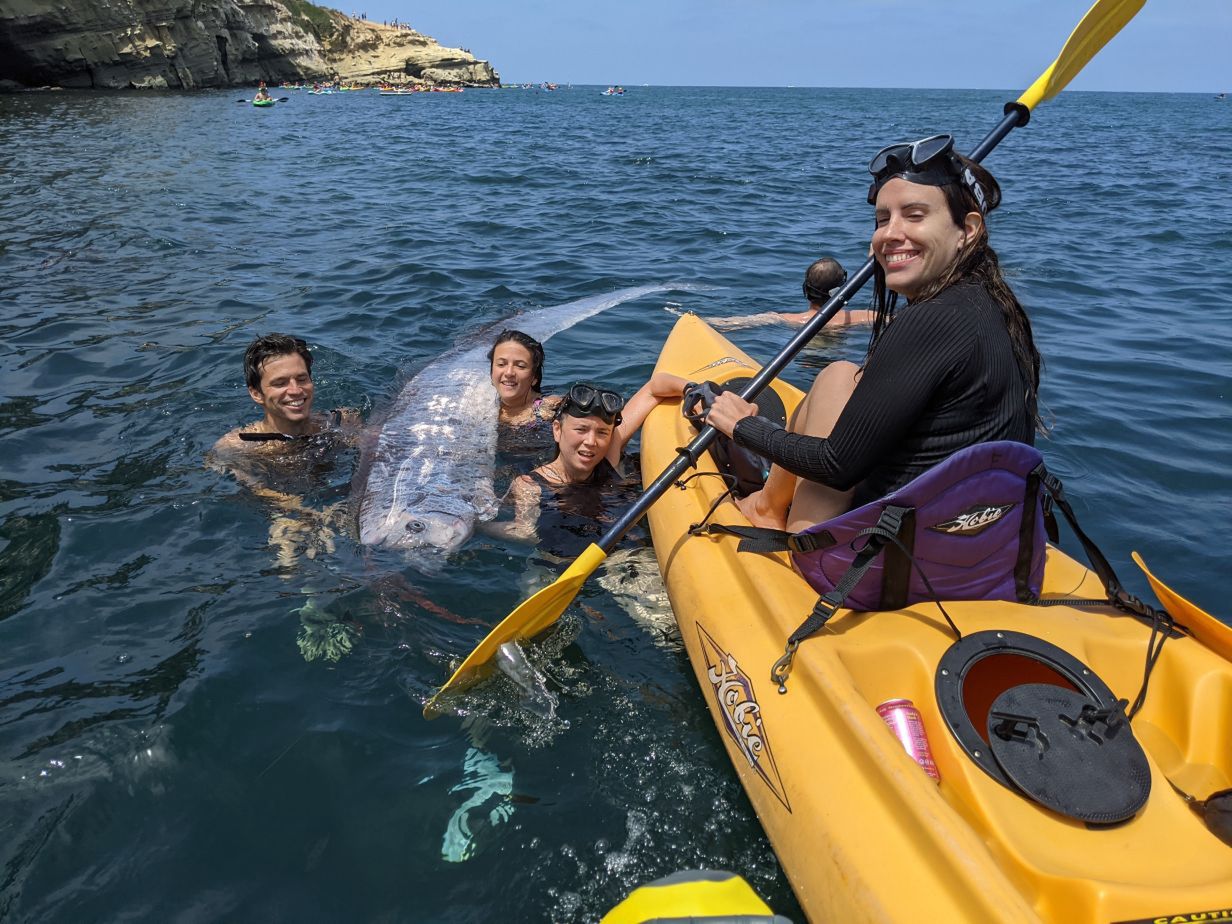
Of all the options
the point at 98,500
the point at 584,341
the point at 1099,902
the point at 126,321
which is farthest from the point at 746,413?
the point at 126,321

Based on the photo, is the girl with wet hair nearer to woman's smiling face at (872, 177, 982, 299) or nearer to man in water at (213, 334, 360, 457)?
man in water at (213, 334, 360, 457)

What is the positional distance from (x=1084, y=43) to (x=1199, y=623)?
3731 millimetres

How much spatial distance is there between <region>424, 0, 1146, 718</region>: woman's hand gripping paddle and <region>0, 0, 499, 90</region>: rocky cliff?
47.9 meters

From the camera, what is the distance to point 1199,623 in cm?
297

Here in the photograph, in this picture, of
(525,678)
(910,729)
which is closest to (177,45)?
(525,678)

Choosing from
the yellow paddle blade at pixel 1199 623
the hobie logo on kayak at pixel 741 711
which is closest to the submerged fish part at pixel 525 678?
the hobie logo on kayak at pixel 741 711

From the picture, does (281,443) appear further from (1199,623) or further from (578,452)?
(1199,623)

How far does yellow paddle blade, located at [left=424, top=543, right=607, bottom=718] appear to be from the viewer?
371 centimetres

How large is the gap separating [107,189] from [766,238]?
12262 millimetres

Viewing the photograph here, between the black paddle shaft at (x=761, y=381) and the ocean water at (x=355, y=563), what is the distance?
0.60 meters

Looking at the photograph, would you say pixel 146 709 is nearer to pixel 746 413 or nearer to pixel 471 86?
pixel 746 413

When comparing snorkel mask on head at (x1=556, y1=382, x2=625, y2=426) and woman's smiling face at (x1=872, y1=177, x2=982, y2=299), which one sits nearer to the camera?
woman's smiling face at (x1=872, y1=177, x2=982, y2=299)

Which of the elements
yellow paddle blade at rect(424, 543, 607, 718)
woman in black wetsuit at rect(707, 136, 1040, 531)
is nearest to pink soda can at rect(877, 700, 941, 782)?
woman in black wetsuit at rect(707, 136, 1040, 531)

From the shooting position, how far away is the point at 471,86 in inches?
4336
